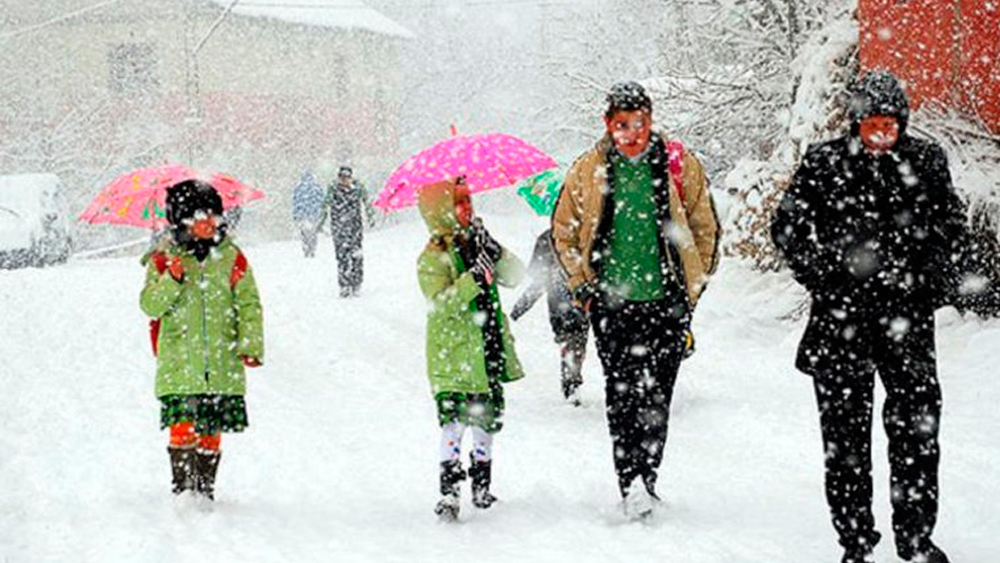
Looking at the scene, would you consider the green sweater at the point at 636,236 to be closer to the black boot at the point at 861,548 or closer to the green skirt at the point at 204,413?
the black boot at the point at 861,548

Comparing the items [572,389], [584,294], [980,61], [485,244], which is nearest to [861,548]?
[584,294]

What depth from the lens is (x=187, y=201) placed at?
6.40 m

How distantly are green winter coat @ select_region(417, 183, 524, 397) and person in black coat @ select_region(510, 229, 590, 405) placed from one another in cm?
313

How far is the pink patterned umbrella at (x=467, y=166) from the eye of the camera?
6988mm

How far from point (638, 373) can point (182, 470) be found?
2.34 meters

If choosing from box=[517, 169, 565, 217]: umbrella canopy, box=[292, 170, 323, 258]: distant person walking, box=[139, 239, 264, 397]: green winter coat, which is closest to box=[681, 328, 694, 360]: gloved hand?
box=[139, 239, 264, 397]: green winter coat

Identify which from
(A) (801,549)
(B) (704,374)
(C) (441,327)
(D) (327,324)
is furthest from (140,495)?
(D) (327,324)

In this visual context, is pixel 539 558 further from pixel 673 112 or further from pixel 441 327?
pixel 673 112

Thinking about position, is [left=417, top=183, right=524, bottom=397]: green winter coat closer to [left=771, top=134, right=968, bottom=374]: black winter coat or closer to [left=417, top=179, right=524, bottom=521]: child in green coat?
[left=417, top=179, right=524, bottom=521]: child in green coat

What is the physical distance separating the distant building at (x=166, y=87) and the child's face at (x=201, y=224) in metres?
33.4

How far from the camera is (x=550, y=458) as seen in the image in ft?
25.0

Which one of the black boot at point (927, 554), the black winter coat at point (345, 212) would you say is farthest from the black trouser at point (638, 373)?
the black winter coat at point (345, 212)

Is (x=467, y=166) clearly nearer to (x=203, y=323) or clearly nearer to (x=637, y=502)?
(x=203, y=323)

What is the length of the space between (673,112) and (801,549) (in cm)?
1161
